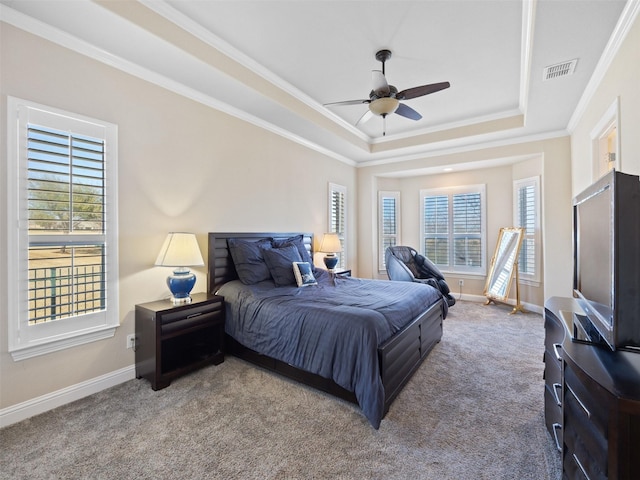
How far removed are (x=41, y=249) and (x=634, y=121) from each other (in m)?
4.29

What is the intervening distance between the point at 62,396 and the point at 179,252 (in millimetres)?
1342

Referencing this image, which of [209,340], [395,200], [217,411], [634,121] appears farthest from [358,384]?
[395,200]

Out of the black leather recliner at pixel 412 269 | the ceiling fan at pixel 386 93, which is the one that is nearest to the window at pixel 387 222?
the black leather recliner at pixel 412 269

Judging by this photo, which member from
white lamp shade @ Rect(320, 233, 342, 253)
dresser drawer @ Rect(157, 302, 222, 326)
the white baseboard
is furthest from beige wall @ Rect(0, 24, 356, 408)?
white lamp shade @ Rect(320, 233, 342, 253)

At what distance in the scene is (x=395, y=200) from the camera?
6.49m

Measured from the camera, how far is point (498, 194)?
18.1ft

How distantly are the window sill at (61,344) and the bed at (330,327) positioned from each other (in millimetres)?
1012

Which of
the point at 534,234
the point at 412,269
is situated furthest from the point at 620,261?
the point at 534,234

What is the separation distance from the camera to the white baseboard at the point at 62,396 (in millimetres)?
2057

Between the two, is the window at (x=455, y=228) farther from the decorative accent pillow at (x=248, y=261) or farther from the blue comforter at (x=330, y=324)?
the decorative accent pillow at (x=248, y=261)

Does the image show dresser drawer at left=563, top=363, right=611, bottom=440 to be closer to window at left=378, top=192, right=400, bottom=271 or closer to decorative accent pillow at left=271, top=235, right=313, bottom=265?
decorative accent pillow at left=271, top=235, right=313, bottom=265

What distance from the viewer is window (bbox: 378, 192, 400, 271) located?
6355 mm

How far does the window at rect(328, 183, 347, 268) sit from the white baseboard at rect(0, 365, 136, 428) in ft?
12.0

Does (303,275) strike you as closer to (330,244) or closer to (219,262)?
(219,262)
